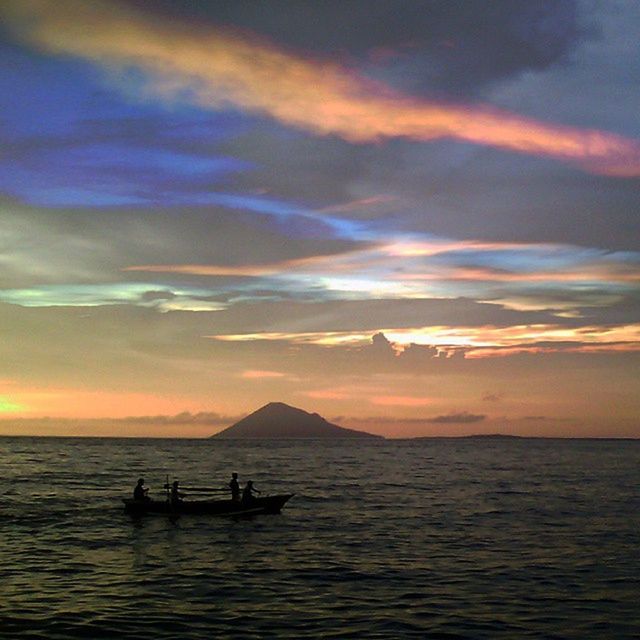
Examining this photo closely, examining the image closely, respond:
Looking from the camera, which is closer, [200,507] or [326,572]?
[326,572]

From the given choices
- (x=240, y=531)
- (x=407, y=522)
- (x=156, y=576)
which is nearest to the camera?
(x=156, y=576)

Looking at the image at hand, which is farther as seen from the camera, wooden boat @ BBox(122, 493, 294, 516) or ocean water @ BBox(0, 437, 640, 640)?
wooden boat @ BBox(122, 493, 294, 516)

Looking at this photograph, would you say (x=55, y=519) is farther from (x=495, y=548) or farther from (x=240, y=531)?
(x=495, y=548)

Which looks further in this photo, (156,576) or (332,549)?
(332,549)

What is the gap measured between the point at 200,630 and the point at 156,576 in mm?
9361

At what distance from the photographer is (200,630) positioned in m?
→ 22.4

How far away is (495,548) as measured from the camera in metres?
39.1

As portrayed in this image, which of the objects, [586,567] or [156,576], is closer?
[156,576]

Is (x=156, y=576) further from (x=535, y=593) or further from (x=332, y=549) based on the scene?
(x=535, y=593)

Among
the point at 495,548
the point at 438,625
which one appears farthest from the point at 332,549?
the point at 438,625

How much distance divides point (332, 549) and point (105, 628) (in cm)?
1789

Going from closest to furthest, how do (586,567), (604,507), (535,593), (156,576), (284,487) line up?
1. (535,593)
2. (156,576)
3. (586,567)
4. (604,507)
5. (284,487)

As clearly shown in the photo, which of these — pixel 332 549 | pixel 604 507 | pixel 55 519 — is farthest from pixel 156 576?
pixel 604 507

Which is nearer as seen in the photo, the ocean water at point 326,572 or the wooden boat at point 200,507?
the ocean water at point 326,572
